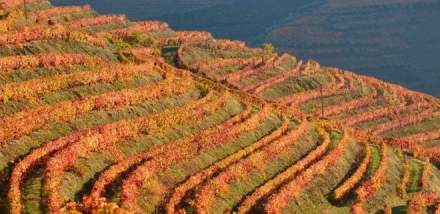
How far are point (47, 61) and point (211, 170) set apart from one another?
1987cm

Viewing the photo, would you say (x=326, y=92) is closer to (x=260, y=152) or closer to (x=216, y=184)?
(x=260, y=152)

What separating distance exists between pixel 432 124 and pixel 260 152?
6313 centimetres

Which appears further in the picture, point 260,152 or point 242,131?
point 242,131

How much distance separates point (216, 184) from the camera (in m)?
52.6

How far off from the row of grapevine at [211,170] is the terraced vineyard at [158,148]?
114mm

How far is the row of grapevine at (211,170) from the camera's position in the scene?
4860cm

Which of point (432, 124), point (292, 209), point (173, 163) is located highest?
point (173, 163)

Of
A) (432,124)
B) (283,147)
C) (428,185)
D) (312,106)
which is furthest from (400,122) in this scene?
(283,147)

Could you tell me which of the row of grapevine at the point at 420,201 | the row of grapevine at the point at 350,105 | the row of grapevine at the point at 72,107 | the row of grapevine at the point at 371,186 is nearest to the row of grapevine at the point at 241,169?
the row of grapevine at the point at 371,186

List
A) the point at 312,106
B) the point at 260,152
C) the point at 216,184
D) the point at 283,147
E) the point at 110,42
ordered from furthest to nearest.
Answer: the point at 312,106, the point at 110,42, the point at 283,147, the point at 260,152, the point at 216,184

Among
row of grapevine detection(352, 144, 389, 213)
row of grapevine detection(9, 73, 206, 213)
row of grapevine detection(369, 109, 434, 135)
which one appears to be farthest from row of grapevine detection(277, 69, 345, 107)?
row of grapevine detection(9, 73, 206, 213)

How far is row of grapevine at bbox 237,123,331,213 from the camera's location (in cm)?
5278

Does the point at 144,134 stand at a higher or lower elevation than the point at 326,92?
higher

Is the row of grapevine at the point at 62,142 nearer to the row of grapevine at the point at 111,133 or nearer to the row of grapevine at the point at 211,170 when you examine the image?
the row of grapevine at the point at 111,133
